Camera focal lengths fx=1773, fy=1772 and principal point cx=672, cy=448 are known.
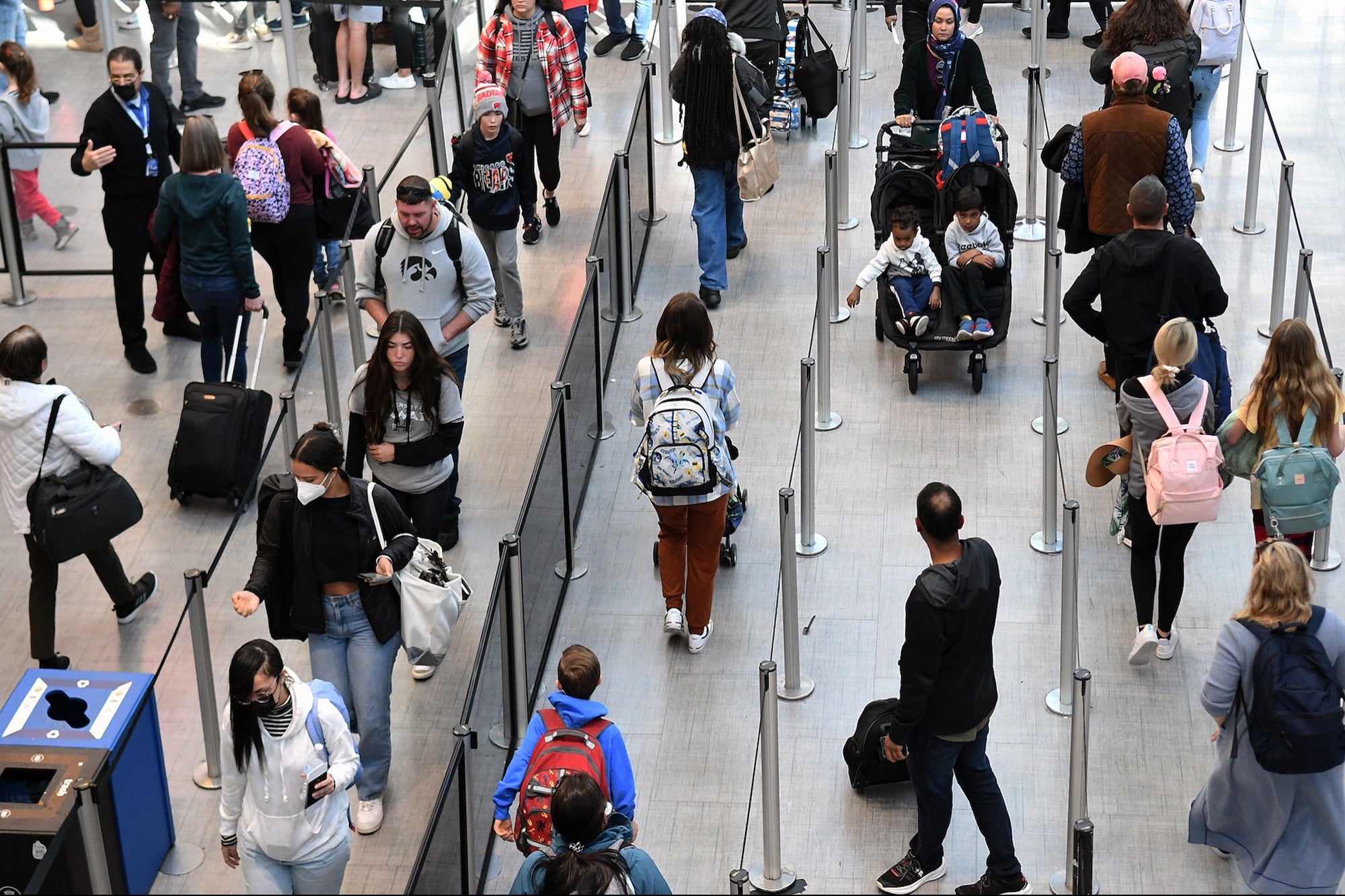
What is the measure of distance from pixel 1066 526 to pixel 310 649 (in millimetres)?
3369

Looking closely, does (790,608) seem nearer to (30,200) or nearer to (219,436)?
(219,436)

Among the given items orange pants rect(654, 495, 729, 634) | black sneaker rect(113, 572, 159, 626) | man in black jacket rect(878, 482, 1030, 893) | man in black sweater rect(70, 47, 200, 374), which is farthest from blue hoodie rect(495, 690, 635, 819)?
man in black sweater rect(70, 47, 200, 374)

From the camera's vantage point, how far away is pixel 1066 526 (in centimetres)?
791

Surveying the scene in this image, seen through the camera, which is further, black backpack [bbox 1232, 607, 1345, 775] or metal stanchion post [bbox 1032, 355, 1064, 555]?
metal stanchion post [bbox 1032, 355, 1064, 555]

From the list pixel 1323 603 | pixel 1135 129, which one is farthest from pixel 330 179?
pixel 1323 603

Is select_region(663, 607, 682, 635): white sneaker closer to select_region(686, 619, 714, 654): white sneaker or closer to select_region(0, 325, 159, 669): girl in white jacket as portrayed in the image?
select_region(686, 619, 714, 654): white sneaker

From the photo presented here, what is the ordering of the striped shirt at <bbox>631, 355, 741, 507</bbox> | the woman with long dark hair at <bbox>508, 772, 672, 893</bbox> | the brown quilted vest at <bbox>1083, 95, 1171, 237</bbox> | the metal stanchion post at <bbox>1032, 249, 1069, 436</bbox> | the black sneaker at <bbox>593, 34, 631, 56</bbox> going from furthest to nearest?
1. the black sneaker at <bbox>593, 34, 631, 56</bbox>
2. the metal stanchion post at <bbox>1032, 249, 1069, 436</bbox>
3. the brown quilted vest at <bbox>1083, 95, 1171, 237</bbox>
4. the striped shirt at <bbox>631, 355, 741, 507</bbox>
5. the woman with long dark hair at <bbox>508, 772, 672, 893</bbox>

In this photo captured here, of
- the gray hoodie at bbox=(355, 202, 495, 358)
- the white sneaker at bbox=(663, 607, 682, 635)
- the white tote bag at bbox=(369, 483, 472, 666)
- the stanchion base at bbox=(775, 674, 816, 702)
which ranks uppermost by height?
the gray hoodie at bbox=(355, 202, 495, 358)

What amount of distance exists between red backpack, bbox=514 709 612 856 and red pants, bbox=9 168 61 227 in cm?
814

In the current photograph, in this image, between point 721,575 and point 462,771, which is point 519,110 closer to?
point 721,575

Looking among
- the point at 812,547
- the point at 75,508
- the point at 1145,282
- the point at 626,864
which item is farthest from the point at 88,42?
the point at 626,864

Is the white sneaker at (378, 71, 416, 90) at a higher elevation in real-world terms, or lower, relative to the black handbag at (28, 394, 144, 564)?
higher

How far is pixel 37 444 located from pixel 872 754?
4391 millimetres

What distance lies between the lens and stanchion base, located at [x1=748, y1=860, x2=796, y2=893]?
7570mm
